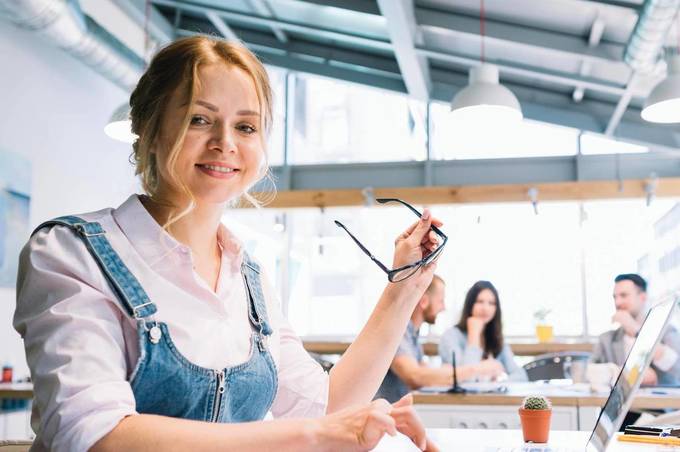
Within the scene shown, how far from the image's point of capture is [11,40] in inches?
223

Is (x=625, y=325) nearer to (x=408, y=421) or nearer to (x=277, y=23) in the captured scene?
(x=408, y=421)

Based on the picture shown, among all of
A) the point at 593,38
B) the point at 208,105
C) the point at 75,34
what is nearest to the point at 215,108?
the point at 208,105

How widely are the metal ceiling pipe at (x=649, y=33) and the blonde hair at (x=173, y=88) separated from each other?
4224 mm

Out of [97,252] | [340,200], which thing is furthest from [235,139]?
[340,200]

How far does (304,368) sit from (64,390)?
0.61 metres

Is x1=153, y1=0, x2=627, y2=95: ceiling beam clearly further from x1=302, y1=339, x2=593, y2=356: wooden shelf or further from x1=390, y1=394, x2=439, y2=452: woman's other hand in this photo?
x1=390, y1=394, x2=439, y2=452: woman's other hand

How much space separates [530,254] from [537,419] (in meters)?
7.80

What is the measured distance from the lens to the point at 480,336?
5078 mm

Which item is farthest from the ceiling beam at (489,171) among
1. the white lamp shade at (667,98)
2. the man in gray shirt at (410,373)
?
the man in gray shirt at (410,373)

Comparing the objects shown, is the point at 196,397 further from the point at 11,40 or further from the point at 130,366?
the point at 11,40

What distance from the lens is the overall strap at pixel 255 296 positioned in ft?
4.35

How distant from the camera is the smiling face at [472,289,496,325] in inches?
201

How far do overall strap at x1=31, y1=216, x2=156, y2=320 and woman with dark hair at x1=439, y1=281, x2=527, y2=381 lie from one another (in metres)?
4.00

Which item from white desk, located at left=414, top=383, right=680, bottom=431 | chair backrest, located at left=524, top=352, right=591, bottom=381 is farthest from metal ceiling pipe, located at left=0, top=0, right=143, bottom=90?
chair backrest, located at left=524, top=352, right=591, bottom=381
